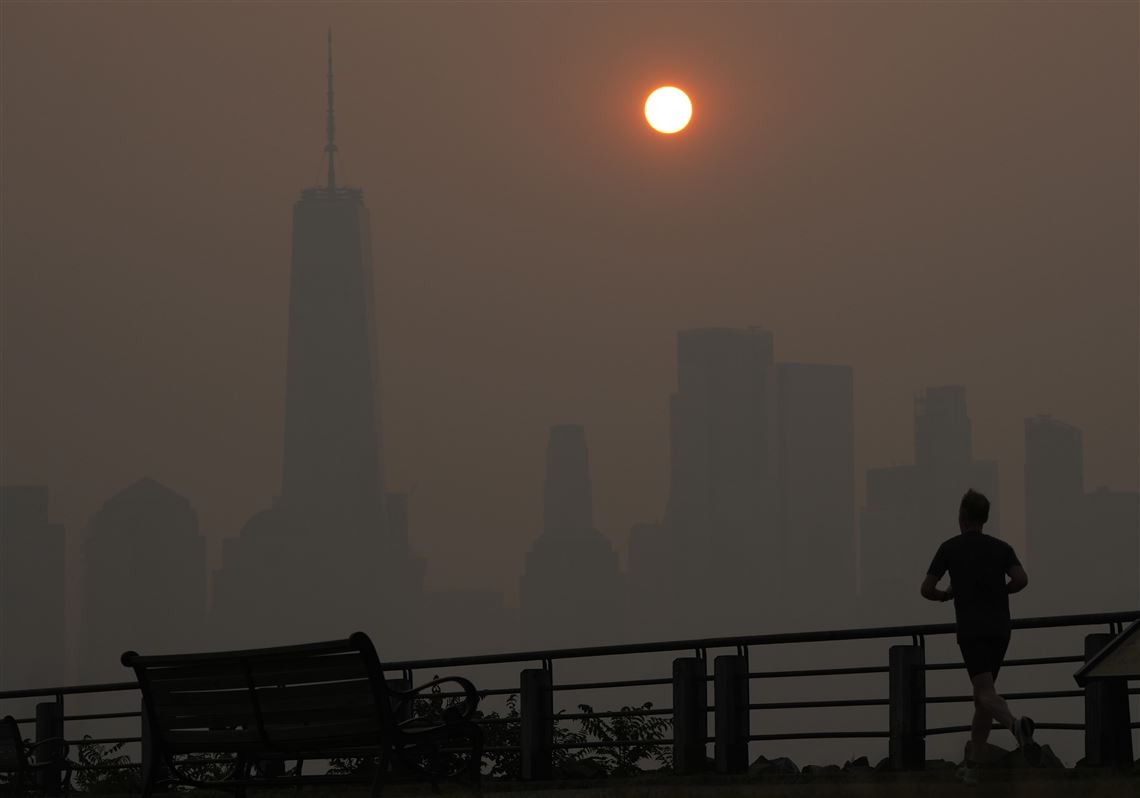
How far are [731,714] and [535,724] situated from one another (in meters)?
2.27

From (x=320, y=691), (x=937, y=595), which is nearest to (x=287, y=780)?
(x=320, y=691)

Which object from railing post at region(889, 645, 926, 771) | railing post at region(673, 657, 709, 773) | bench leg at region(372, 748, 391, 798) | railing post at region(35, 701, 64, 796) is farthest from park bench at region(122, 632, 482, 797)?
railing post at region(35, 701, 64, 796)

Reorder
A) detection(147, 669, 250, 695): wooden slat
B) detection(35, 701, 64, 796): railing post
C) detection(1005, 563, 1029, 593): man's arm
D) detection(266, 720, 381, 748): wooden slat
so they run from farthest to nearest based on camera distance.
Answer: detection(35, 701, 64, 796): railing post → detection(1005, 563, 1029, 593): man's arm → detection(147, 669, 250, 695): wooden slat → detection(266, 720, 381, 748): wooden slat

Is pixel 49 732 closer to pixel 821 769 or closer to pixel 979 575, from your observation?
pixel 821 769

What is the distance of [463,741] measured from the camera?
32.0ft

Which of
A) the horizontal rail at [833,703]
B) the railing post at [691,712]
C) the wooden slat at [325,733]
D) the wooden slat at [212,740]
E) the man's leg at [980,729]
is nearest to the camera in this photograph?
the wooden slat at [325,733]

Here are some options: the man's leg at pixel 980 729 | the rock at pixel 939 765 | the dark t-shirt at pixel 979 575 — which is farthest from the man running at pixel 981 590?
the rock at pixel 939 765

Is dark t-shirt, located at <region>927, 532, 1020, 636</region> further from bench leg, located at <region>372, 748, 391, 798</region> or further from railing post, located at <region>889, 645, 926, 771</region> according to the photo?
bench leg, located at <region>372, 748, 391, 798</region>

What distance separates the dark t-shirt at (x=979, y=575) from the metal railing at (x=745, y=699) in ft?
2.00

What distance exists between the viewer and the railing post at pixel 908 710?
1391 cm

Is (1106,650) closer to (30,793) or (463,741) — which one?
(463,741)

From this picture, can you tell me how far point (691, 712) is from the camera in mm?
15461

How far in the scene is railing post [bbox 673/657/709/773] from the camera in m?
15.4

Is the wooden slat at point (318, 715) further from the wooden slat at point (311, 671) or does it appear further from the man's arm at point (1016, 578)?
the man's arm at point (1016, 578)
